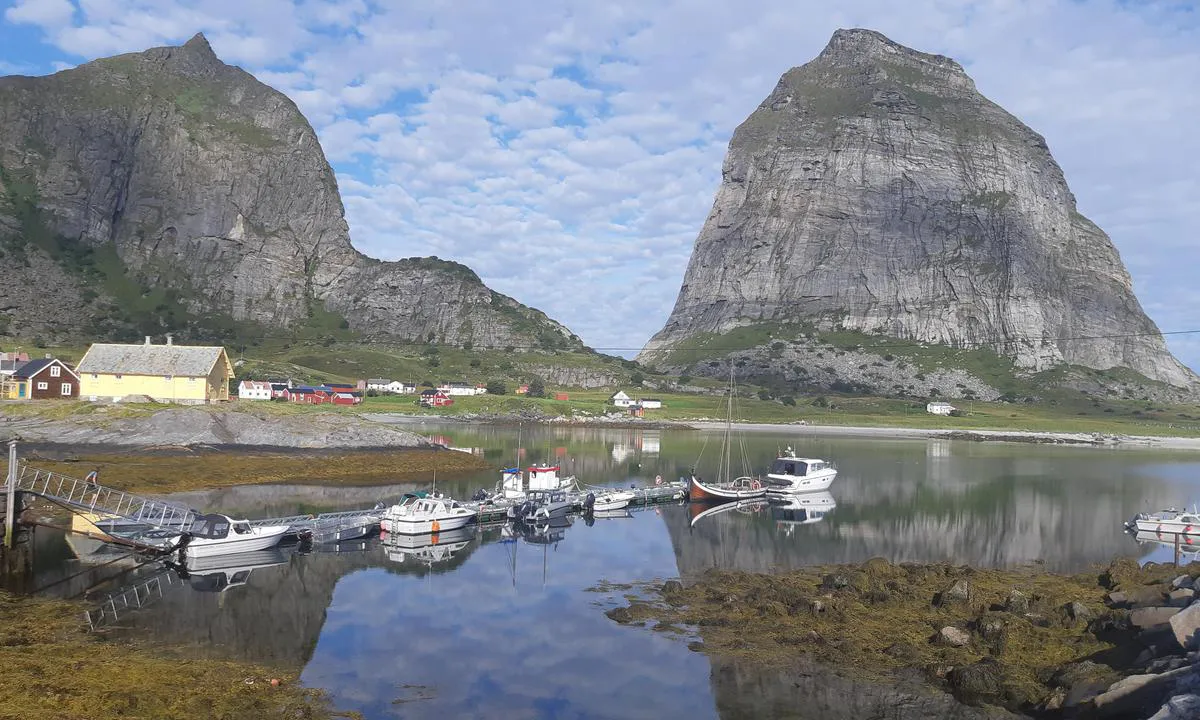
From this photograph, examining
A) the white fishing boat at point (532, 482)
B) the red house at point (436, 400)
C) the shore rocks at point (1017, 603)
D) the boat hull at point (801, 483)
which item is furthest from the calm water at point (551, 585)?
the red house at point (436, 400)

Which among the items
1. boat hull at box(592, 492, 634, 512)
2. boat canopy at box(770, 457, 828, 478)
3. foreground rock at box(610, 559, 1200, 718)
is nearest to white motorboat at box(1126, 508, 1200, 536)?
foreground rock at box(610, 559, 1200, 718)

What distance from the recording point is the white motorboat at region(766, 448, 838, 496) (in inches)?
2830

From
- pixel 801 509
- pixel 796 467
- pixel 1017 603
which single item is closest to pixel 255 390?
pixel 796 467

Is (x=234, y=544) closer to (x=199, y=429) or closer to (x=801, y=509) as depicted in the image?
(x=199, y=429)

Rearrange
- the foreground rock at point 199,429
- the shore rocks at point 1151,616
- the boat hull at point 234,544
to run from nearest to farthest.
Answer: the shore rocks at point 1151,616
the boat hull at point 234,544
the foreground rock at point 199,429

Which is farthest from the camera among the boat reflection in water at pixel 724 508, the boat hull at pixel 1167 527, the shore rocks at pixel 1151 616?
the boat reflection in water at pixel 724 508

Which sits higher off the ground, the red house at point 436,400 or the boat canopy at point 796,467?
the red house at point 436,400

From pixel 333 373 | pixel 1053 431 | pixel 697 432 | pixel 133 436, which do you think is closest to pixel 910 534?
pixel 133 436

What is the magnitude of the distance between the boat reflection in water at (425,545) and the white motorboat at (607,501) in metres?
12.3

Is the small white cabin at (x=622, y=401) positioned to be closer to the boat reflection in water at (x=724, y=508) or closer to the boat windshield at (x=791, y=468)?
the boat windshield at (x=791, y=468)

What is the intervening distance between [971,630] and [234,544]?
31.7 m

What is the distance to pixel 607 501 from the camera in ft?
199

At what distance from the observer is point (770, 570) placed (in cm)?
4122

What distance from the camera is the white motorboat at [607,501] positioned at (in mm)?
60125
